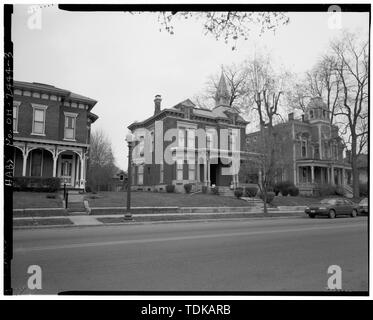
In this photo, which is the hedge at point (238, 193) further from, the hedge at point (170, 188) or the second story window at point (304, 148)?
the second story window at point (304, 148)

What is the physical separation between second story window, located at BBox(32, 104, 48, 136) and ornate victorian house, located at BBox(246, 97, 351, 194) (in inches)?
538

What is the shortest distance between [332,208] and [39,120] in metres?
19.3

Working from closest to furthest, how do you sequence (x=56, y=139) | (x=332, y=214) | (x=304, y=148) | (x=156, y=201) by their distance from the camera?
(x=332, y=214), (x=156, y=201), (x=56, y=139), (x=304, y=148)

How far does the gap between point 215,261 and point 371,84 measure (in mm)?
3507

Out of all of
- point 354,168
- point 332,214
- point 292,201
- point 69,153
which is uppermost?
point 69,153

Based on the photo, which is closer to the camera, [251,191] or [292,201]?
[292,201]

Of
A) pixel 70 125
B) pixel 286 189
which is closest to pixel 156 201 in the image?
pixel 70 125

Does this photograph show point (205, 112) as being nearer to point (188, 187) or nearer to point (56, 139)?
point (188, 187)

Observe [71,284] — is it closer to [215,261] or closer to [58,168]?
[215,261]

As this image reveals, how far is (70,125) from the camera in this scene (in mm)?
20578

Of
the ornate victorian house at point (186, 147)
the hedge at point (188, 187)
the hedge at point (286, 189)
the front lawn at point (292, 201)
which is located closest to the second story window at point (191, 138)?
the ornate victorian house at point (186, 147)

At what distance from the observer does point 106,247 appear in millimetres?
6402

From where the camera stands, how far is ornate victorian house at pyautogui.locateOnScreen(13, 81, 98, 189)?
59.5 ft
